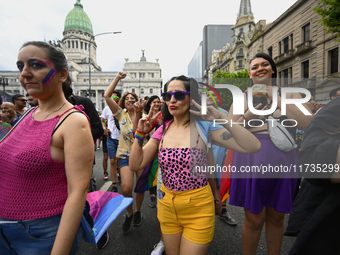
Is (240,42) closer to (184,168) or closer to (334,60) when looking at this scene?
(334,60)

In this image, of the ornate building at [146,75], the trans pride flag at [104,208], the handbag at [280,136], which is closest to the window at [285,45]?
the handbag at [280,136]

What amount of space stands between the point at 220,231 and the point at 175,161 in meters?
2.16

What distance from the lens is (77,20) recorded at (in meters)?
88.0

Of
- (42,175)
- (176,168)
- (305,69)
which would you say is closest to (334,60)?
(305,69)

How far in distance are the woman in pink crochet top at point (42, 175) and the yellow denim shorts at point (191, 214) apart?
0.85 meters

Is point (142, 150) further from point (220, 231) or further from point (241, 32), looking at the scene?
point (241, 32)

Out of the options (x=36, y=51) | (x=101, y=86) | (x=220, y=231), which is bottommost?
(x=220, y=231)

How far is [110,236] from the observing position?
3.17 metres

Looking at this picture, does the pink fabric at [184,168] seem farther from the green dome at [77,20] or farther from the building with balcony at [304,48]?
the green dome at [77,20]

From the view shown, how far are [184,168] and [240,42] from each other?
167ft

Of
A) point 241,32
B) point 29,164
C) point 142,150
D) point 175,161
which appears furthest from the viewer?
point 241,32

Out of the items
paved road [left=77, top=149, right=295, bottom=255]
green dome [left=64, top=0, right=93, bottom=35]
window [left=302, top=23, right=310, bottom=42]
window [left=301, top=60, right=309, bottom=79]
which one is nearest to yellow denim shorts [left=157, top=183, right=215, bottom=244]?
paved road [left=77, top=149, right=295, bottom=255]

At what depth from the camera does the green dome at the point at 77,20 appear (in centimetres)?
8756

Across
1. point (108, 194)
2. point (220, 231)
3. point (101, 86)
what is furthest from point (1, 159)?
point (101, 86)
